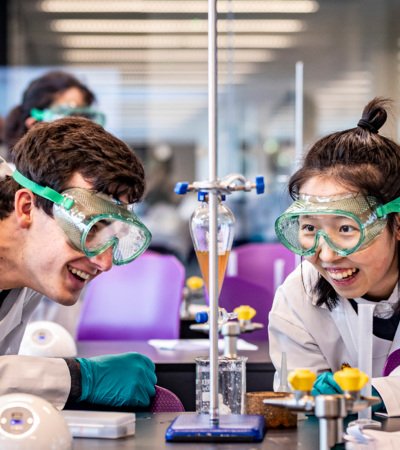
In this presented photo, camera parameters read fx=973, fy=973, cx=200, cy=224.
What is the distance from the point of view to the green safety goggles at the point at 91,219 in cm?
191

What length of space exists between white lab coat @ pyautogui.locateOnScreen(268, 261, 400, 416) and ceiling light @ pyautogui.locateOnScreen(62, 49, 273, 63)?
4.60 m

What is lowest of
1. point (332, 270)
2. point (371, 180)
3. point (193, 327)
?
point (193, 327)

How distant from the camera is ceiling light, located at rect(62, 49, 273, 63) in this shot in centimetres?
676

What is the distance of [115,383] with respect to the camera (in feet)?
6.42

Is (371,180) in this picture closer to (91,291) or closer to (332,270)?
(332,270)

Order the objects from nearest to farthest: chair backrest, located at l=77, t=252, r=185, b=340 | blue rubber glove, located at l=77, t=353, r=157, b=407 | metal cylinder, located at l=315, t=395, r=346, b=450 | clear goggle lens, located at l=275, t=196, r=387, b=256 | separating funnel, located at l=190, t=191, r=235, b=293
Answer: metal cylinder, located at l=315, t=395, r=346, b=450 < separating funnel, located at l=190, t=191, r=235, b=293 < blue rubber glove, located at l=77, t=353, r=157, b=407 < clear goggle lens, located at l=275, t=196, r=387, b=256 < chair backrest, located at l=77, t=252, r=185, b=340

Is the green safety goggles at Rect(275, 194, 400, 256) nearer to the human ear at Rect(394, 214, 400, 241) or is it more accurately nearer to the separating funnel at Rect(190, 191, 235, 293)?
the human ear at Rect(394, 214, 400, 241)

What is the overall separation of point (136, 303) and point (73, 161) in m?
2.10

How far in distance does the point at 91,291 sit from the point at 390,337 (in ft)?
6.63

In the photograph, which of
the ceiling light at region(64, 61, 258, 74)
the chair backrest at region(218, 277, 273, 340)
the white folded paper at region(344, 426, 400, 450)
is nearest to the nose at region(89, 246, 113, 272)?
the white folded paper at region(344, 426, 400, 450)

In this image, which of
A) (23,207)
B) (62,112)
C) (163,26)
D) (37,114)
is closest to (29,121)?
(37,114)

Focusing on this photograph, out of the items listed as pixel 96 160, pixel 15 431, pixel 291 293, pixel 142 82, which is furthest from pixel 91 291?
pixel 142 82

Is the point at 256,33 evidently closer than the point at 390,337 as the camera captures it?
No

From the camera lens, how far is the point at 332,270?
217 cm
